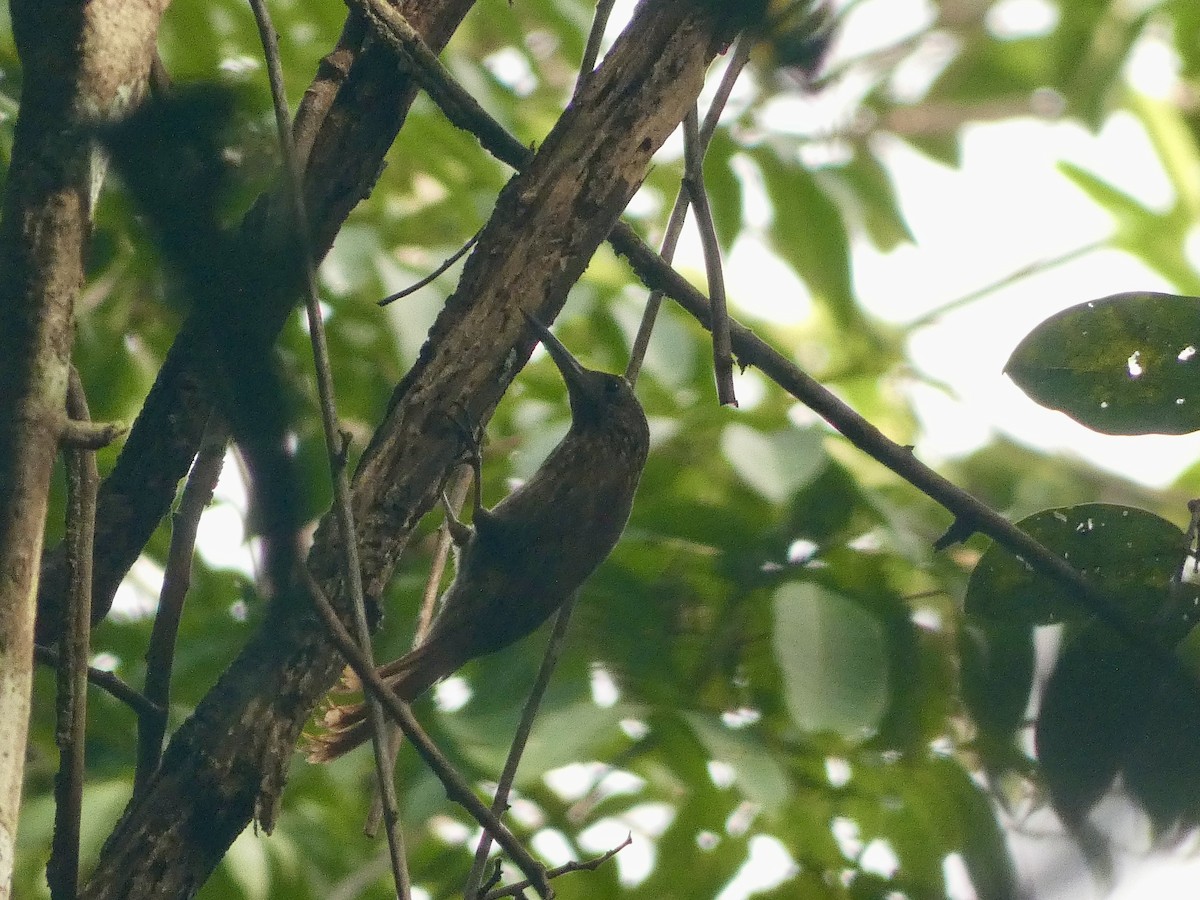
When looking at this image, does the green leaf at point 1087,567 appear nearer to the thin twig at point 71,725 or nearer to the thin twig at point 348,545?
the thin twig at point 348,545

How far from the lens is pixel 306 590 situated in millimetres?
1306

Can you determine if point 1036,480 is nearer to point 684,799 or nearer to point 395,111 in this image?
point 684,799

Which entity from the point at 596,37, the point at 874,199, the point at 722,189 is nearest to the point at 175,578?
the point at 596,37

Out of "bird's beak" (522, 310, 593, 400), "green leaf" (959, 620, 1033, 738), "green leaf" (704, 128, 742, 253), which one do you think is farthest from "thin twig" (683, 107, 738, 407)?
"bird's beak" (522, 310, 593, 400)

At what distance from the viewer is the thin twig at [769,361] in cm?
192

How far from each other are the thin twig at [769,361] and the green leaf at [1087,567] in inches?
1.1

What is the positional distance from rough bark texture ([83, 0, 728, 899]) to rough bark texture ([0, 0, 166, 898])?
43cm

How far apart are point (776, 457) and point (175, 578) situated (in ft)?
4.06

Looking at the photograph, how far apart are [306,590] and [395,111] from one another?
1.11 m

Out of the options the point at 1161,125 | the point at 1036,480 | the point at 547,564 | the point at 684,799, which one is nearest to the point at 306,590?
the point at 684,799

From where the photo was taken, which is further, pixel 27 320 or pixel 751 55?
pixel 751 55

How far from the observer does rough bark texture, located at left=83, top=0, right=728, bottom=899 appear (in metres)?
1.69

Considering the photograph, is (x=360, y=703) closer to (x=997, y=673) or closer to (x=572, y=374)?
(x=572, y=374)

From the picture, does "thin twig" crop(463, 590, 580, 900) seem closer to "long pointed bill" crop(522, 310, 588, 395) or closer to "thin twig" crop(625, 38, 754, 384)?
"thin twig" crop(625, 38, 754, 384)
